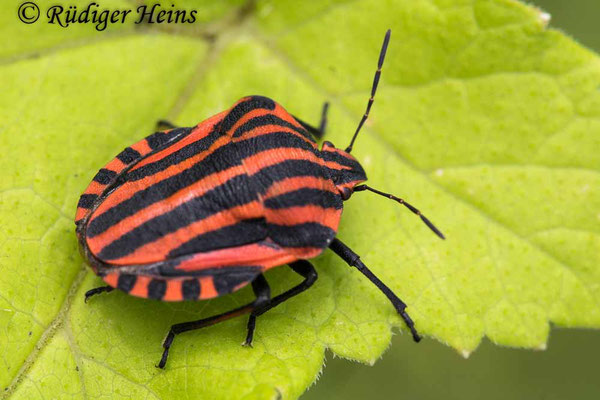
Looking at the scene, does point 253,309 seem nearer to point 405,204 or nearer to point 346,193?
point 346,193

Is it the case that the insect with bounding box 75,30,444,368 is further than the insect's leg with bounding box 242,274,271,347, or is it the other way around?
the insect's leg with bounding box 242,274,271,347

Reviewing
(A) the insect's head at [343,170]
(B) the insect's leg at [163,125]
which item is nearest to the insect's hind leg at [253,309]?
(A) the insect's head at [343,170]

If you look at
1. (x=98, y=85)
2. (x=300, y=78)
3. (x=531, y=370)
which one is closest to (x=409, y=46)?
(x=300, y=78)

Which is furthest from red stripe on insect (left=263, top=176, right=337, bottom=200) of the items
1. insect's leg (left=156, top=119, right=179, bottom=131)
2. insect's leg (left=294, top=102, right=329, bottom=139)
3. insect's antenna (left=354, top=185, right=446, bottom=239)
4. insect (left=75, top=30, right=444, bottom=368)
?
insect's leg (left=156, top=119, right=179, bottom=131)

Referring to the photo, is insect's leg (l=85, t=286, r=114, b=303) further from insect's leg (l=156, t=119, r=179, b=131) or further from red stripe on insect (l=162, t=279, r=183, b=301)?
insect's leg (l=156, t=119, r=179, b=131)

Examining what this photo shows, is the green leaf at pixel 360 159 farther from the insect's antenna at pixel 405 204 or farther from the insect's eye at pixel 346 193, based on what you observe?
the insect's eye at pixel 346 193

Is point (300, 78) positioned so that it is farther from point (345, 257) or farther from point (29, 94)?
point (29, 94)
